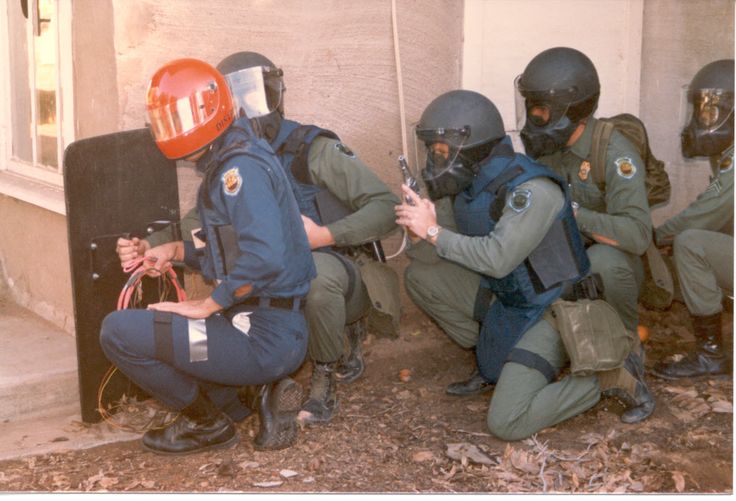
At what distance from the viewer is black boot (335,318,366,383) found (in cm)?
537

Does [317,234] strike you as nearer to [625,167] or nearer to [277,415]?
[277,415]

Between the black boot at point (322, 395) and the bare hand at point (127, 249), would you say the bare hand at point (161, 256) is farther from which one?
the black boot at point (322, 395)

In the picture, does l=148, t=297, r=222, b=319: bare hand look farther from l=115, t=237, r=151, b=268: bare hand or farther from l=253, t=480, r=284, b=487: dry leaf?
l=253, t=480, r=284, b=487: dry leaf

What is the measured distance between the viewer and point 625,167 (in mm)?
5203

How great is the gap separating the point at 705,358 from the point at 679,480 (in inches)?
46.6

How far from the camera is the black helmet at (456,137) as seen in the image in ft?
15.5

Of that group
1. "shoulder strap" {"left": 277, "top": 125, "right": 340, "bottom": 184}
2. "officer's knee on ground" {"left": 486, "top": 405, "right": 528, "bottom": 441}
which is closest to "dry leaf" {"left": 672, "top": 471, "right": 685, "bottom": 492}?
"officer's knee on ground" {"left": 486, "top": 405, "right": 528, "bottom": 441}

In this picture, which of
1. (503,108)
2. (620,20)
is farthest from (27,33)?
(620,20)

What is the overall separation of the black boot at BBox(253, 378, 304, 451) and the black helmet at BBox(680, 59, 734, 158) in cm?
237

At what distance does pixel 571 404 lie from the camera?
4.69 metres

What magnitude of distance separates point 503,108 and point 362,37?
2.97 feet

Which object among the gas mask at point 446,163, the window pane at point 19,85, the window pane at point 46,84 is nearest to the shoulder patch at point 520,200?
the gas mask at point 446,163

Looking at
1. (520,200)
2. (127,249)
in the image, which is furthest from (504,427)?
(127,249)

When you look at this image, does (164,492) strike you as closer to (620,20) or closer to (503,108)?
(503,108)
